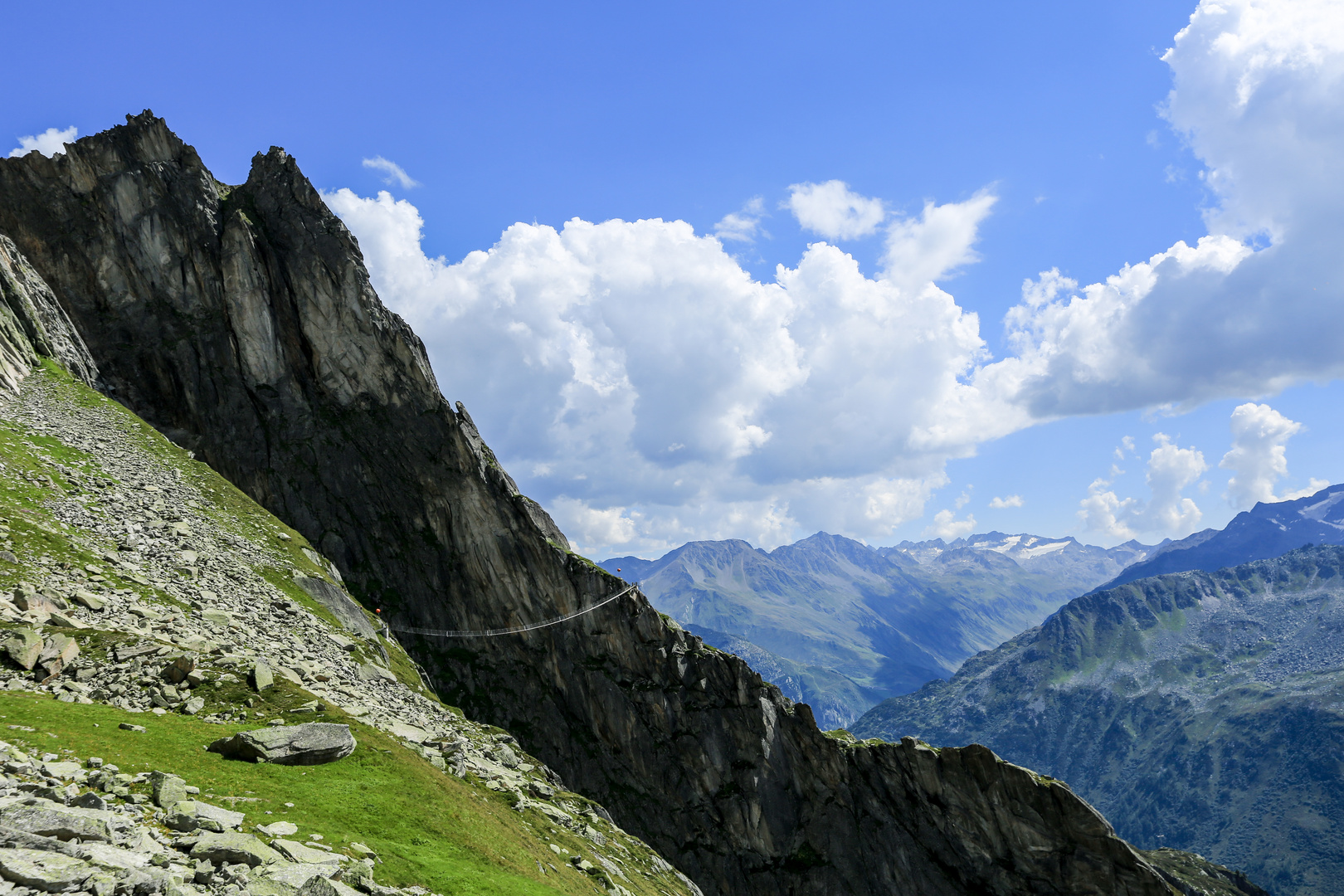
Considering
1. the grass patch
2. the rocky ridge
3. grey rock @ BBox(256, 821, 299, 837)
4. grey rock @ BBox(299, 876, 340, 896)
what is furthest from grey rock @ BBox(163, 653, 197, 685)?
grey rock @ BBox(299, 876, 340, 896)

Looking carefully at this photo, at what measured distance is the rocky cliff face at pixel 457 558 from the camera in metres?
93.1

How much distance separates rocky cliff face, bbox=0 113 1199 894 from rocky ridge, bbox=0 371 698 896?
771 inches

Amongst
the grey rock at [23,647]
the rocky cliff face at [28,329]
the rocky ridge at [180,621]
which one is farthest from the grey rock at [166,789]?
the rocky cliff face at [28,329]

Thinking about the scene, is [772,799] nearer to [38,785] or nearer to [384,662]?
[384,662]

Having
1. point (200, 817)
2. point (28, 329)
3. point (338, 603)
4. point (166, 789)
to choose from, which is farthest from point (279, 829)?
point (28, 329)

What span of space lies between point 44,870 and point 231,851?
5274 mm

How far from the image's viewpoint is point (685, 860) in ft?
306

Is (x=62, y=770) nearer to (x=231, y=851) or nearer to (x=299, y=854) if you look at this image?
(x=231, y=851)

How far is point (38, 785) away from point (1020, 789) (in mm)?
104889

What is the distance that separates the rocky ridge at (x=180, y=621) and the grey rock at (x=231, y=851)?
0.97m

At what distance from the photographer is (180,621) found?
43531mm

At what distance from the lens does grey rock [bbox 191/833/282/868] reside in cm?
2011

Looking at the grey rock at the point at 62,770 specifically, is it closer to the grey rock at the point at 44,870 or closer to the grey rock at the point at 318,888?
the grey rock at the point at 44,870

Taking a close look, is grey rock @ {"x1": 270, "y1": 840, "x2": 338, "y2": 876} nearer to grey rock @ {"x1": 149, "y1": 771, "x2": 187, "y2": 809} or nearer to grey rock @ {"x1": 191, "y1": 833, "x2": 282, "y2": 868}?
grey rock @ {"x1": 191, "y1": 833, "x2": 282, "y2": 868}
